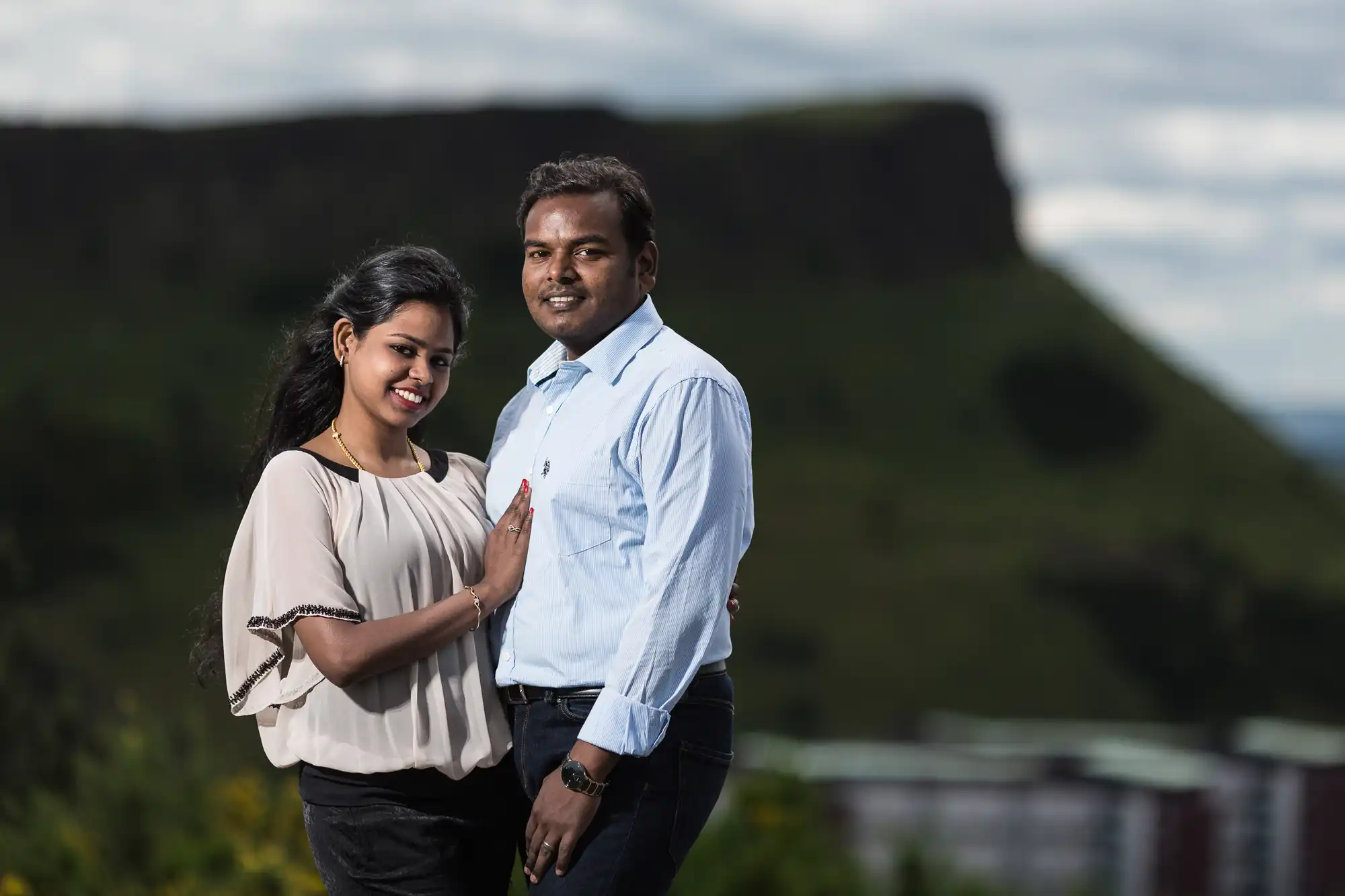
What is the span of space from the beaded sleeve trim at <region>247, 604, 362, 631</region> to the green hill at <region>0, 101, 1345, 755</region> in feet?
171

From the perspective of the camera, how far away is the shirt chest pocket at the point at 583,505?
10.2 ft

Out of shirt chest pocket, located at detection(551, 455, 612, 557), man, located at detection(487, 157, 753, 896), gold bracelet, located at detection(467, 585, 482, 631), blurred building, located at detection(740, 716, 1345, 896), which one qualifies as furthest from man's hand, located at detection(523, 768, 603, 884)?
blurred building, located at detection(740, 716, 1345, 896)

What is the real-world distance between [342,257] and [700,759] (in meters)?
73.2

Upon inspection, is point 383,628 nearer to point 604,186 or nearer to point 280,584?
point 280,584

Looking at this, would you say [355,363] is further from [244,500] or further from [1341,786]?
[1341,786]

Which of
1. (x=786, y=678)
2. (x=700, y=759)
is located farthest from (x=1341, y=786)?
(x=700, y=759)

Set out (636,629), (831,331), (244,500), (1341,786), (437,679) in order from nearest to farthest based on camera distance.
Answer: (636,629) → (437,679) → (244,500) → (1341,786) → (831,331)

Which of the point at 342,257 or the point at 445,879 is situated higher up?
the point at 342,257

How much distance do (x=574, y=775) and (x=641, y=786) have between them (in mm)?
144

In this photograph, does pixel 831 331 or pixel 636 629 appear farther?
pixel 831 331

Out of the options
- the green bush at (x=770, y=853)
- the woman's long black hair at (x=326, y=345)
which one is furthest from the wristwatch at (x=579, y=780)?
the green bush at (x=770, y=853)

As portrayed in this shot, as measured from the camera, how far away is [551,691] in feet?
10.3

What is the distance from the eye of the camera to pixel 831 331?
81.4m

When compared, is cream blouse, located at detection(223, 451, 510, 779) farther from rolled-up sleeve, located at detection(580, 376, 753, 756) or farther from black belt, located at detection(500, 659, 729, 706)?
rolled-up sleeve, located at detection(580, 376, 753, 756)
